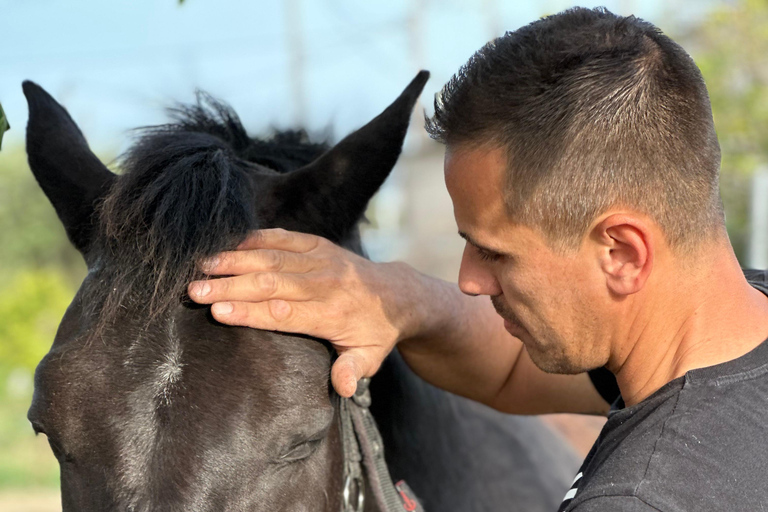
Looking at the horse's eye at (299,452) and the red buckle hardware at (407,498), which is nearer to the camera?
the horse's eye at (299,452)

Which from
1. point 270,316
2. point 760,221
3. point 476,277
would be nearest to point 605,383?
point 476,277

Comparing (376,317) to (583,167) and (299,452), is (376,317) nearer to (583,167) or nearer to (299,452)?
(299,452)

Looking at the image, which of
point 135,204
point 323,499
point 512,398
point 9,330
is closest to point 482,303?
point 512,398

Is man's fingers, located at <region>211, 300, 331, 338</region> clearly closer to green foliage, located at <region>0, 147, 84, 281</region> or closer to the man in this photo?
the man

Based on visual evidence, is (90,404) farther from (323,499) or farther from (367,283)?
(367,283)

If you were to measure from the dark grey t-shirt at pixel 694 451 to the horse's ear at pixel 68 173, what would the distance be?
149 cm

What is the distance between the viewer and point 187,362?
1.63 metres

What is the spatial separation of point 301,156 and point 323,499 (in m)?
1.13

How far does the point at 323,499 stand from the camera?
181 centimetres

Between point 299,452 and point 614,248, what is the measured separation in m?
0.89

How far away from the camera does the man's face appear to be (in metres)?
1.48

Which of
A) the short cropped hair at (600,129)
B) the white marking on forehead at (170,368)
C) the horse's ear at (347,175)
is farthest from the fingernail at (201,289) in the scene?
the short cropped hair at (600,129)

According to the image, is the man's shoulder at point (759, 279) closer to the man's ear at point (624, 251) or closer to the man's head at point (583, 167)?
the man's head at point (583, 167)

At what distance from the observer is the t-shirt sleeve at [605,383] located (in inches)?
86.8
